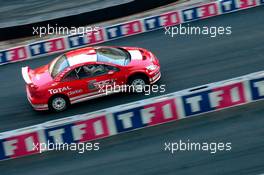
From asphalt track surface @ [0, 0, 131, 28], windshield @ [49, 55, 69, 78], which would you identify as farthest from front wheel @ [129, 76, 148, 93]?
asphalt track surface @ [0, 0, 131, 28]

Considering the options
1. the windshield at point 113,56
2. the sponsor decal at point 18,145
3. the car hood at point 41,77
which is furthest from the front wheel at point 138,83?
the sponsor decal at point 18,145

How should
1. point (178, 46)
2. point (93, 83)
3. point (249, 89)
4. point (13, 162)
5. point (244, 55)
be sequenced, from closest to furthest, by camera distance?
point (13, 162), point (249, 89), point (93, 83), point (244, 55), point (178, 46)

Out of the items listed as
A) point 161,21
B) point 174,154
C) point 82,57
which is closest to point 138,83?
point 82,57

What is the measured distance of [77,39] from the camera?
20.5 metres

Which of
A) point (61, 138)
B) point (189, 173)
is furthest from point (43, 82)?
point (189, 173)

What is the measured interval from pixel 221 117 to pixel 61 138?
160 inches

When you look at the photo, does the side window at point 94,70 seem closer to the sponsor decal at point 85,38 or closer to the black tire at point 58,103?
the black tire at point 58,103

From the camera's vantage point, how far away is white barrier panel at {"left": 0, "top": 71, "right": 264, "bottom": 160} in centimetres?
1299

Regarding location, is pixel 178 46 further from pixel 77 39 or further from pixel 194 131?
pixel 194 131

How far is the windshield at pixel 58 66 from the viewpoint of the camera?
599 inches

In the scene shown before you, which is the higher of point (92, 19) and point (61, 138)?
point (92, 19)

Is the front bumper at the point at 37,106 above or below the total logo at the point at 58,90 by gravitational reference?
below

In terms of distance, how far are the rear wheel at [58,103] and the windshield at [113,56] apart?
5.08ft

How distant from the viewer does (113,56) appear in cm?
1550
